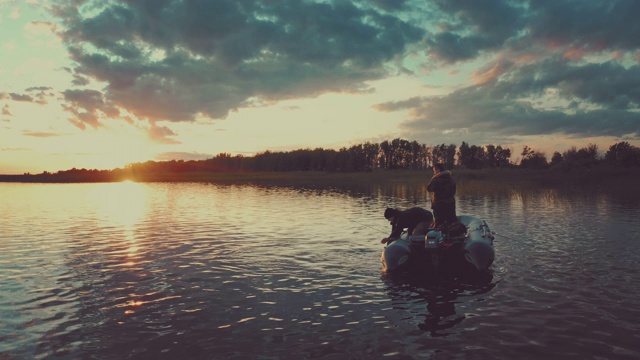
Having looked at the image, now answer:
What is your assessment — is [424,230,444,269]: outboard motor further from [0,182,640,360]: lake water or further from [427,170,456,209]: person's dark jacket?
[427,170,456,209]: person's dark jacket

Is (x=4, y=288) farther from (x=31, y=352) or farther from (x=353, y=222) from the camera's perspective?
(x=353, y=222)

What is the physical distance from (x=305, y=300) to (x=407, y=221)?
5.37 meters

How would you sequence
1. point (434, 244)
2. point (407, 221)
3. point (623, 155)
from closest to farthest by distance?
point (434, 244) → point (407, 221) → point (623, 155)

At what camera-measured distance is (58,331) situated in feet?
30.7

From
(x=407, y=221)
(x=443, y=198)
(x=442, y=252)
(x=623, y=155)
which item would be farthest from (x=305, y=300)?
(x=623, y=155)

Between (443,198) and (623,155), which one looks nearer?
(443,198)

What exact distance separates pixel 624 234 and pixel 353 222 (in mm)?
14436

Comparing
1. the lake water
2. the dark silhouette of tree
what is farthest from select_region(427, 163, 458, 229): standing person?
the dark silhouette of tree

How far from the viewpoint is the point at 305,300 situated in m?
11.4

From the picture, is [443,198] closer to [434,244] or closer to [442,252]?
[442,252]

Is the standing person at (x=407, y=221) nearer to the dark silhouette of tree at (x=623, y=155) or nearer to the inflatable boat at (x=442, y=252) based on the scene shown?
the inflatable boat at (x=442, y=252)

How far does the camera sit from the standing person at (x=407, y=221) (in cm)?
1502

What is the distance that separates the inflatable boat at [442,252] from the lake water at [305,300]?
51 centimetres

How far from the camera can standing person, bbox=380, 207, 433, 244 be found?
1502 cm
